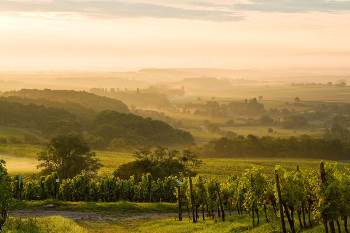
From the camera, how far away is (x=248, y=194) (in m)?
66.5

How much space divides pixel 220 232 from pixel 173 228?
33.2ft

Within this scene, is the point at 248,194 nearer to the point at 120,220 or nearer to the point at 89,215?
the point at 120,220

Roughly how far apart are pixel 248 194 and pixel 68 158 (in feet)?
322

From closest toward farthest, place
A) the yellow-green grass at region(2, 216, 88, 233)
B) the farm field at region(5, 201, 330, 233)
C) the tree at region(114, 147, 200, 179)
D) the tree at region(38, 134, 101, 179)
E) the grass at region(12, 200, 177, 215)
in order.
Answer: the yellow-green grass at region(2, 216, 88, 233) → the farm field at region(5, 201, 330, 233) → the grass at region(12, 200, 177, 215) → the tree at region(114, 147, 200, 179) → the tree at region(38, 134, 101, 179)

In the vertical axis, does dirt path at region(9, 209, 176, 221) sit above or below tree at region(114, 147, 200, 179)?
below

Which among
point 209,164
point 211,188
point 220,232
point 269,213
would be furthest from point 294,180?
point 209,164

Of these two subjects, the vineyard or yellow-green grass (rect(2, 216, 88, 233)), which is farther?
yellow-green grass (rect(2, 216, 88, 233))

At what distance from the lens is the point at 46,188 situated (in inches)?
4456

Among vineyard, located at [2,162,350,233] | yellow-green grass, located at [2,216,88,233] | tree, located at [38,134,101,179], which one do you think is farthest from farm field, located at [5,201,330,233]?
tree, located at [38,134,101,179]

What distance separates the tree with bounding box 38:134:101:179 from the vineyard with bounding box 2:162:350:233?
1435 inches

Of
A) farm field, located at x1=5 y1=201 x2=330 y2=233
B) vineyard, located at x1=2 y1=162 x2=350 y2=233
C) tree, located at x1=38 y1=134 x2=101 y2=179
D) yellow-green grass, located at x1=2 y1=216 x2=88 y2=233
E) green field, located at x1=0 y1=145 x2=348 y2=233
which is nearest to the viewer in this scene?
vineyard, located at x1=2 y1=162 x2=350 y2=233

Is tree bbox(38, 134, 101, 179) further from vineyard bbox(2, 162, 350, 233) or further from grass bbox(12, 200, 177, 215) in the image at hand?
grass bbox(12, 200, 177, 215)

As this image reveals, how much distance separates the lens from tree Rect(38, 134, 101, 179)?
15338 centimetres

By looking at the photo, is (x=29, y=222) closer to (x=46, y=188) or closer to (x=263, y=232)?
(x=263, y=232)
